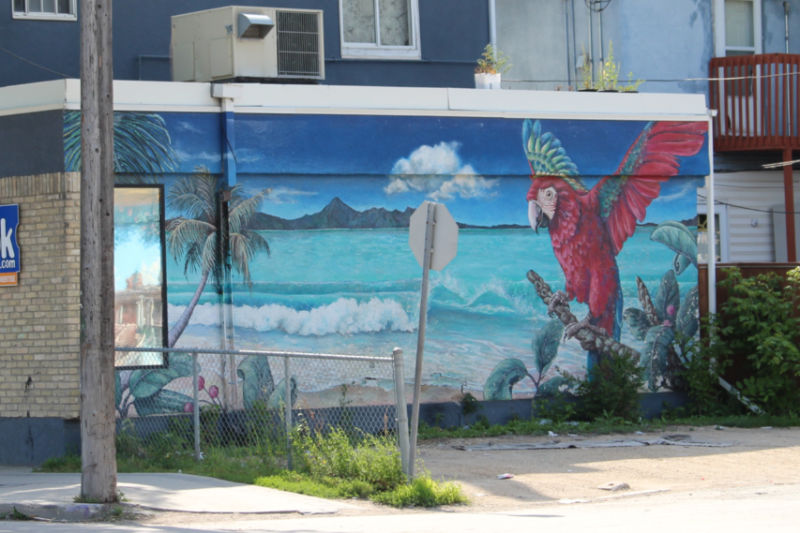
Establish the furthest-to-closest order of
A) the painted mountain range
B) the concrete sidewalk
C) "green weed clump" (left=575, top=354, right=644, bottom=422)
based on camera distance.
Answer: "green weed clump" (left=575, top=354, right=644, bottom=422), the painted mountain range, the concrete sidewalk

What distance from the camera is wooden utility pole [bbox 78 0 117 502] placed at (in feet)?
33.9

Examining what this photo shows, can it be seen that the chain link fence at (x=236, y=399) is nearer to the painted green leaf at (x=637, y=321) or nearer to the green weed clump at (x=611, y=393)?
the green weed clump at (x=611, y=393)

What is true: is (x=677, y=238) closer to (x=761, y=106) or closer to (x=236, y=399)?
(x=761, y=106)

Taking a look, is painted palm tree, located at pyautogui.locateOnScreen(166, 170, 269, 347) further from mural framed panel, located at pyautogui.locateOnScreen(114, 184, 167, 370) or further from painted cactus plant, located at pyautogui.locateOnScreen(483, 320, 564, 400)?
painted cactus plant, located at pyautogui.locateOnScreen(483, 320, 564, 400)

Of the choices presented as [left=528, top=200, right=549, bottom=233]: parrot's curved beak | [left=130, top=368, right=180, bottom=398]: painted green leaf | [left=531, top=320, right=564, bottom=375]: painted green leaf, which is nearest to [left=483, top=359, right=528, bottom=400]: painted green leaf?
[left=531, top=320, right=564, bottom=375]: painted green leaf

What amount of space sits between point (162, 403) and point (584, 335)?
613 cm

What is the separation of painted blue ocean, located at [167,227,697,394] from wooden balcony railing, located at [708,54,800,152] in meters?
6.01

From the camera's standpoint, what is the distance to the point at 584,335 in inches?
645

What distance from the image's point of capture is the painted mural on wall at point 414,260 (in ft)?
47.2

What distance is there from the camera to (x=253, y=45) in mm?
15031

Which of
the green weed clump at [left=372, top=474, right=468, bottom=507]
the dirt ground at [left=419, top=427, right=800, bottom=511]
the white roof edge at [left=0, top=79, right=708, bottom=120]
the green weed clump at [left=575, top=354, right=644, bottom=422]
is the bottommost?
the dirt ground at [left=419, top=427, right=800, bottom=511]

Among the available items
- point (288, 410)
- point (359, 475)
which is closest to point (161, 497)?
point (288, 410)

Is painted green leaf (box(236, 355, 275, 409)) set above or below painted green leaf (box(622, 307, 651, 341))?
below

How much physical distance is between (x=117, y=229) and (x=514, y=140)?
5619 mm
